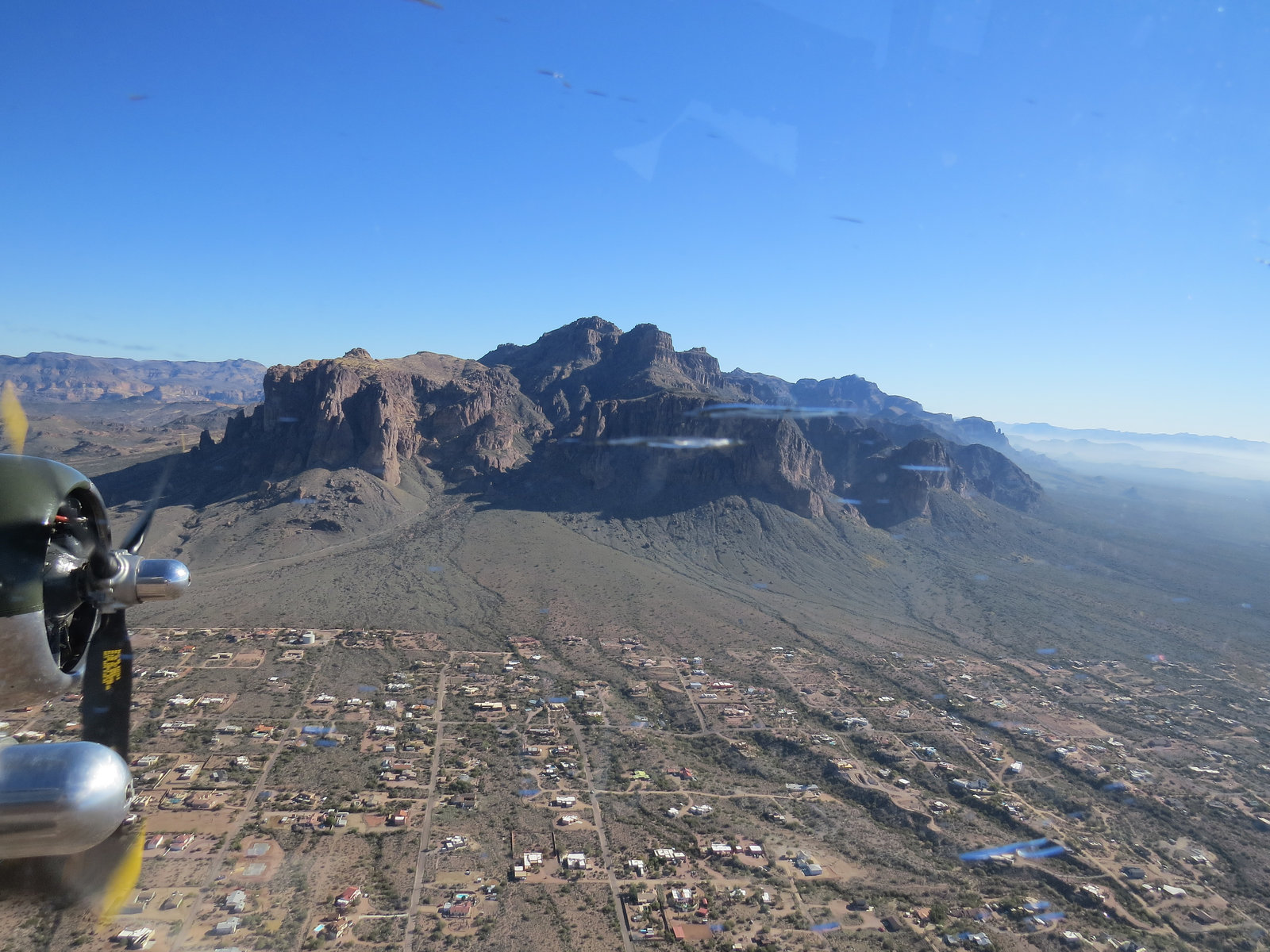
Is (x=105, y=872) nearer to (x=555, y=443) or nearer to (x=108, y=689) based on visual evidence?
(x=108, y=689)

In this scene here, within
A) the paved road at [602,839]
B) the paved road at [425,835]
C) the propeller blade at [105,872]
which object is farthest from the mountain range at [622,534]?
the propeller blade at [105,872]

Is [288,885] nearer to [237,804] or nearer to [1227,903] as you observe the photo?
[237,804]

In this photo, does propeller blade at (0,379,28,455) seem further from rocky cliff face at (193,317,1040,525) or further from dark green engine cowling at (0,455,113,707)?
rocky cliff face at (193,317,1040,525)

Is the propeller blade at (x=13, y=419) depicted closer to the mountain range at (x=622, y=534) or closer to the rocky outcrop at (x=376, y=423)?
the mountain range at (x=622, y=534)

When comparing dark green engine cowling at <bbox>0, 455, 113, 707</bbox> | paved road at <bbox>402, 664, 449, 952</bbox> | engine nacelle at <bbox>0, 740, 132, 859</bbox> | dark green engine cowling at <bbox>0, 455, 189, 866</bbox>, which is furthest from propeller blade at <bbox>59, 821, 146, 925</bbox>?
paved road at <bbox>402, 664, 449, 952</bbox>

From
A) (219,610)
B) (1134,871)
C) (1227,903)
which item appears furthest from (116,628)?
(219,610)

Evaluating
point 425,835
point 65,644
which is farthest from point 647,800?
point 65,644

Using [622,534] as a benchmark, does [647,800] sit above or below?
below
